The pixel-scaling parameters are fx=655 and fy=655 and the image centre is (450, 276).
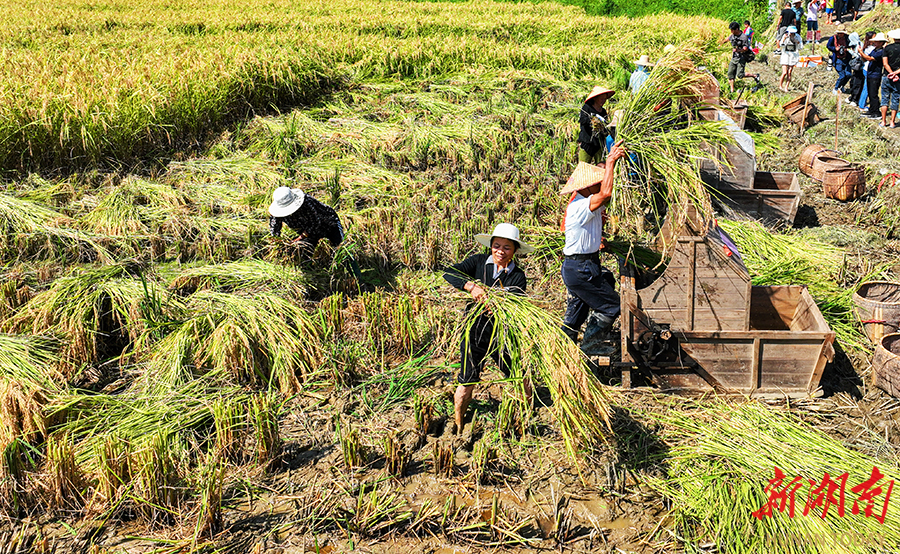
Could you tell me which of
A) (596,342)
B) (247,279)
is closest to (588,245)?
(596,342)

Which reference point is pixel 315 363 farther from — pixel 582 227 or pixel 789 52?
pixel 789 52

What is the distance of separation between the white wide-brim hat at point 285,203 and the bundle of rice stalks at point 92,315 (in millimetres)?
988

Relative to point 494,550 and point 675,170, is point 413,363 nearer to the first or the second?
point 494,550

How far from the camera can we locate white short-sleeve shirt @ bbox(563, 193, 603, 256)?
394 centimetres

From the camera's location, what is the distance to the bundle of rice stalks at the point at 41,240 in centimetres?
546

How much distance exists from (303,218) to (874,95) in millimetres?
8491

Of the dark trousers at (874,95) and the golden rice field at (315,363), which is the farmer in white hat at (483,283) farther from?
the dark trousers at (874,95)

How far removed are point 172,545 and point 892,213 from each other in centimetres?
659

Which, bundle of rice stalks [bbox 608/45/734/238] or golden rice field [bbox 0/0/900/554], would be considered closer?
golden rice field [bbox 0/0/900/554]

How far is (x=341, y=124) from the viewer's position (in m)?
8.45

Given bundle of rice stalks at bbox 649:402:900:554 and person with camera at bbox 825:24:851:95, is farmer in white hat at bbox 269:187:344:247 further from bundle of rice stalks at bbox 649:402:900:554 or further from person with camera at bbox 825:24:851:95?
person with camera at bbox 825:24:851:95

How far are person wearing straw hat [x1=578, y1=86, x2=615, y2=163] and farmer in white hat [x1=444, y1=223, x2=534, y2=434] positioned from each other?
99.3 inches

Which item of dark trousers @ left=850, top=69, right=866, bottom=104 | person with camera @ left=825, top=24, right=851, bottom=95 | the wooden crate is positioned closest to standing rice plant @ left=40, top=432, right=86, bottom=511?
the wooden crate

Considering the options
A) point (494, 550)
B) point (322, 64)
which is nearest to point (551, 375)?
point (494, 550)
